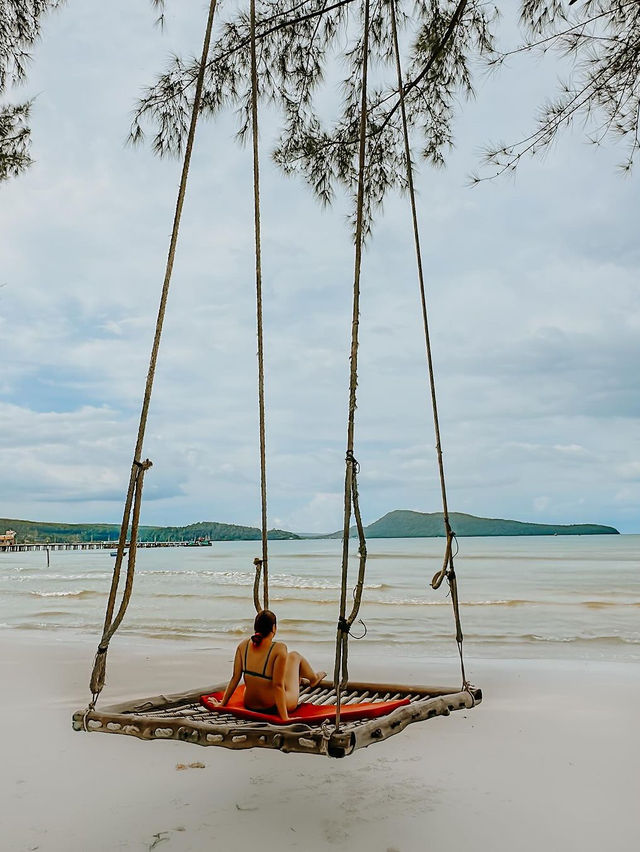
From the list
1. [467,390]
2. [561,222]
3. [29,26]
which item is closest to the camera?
[29,26]

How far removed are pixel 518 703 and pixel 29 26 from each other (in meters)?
4.28

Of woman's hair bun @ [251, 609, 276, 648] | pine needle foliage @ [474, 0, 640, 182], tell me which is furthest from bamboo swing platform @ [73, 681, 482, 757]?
pine needle foliage @ [474, 0, 640, 182]

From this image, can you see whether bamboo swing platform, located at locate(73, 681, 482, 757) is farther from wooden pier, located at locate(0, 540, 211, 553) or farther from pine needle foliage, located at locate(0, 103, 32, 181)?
wooden pier, located at locate(0, 540, 211, 553)

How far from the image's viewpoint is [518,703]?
13.7ft

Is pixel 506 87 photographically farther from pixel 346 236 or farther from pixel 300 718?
pixel 300 718

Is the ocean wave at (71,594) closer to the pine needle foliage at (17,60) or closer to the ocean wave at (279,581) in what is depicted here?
the ocean wave at (279,581)

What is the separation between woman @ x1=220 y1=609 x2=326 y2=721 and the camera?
2420 mm

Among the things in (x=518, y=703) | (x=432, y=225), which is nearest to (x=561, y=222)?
(x=432, y=225)

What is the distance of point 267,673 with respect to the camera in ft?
8.05

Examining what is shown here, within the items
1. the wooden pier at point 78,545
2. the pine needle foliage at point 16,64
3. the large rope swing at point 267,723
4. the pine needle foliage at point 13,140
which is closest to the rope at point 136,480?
the large rope swing at point 267,723

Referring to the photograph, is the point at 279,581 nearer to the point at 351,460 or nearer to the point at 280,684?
the point at 280,684

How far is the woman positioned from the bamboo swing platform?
0.16 m

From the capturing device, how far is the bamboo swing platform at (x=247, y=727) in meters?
1.75

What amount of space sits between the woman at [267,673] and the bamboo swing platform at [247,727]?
0.54 feet
